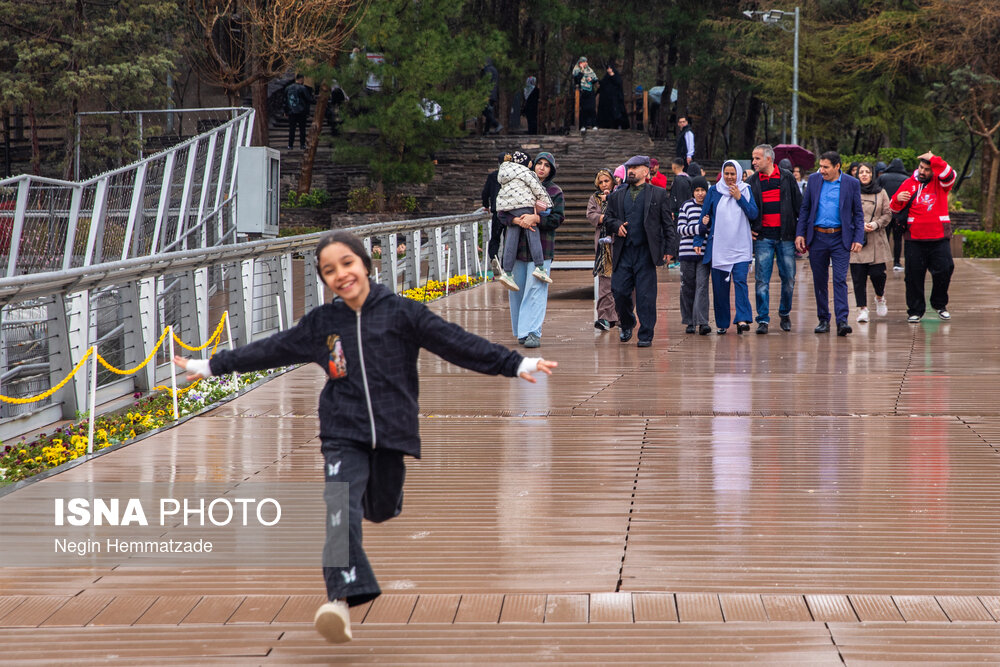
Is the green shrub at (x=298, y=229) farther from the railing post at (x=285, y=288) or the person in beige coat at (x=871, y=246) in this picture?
the person in beige coat at (x=871, y=246)

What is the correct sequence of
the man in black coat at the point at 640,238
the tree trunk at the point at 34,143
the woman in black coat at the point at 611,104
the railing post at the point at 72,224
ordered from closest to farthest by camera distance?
1. the railing post at the point at 72,224
2. the man in black coat at the point at 640,238
3. the tree trunk at the point at 34,143
4. the woman in black coat at the point at 611,104

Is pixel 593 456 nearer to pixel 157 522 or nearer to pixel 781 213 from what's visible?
pixel 157 522

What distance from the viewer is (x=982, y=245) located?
27.0 m

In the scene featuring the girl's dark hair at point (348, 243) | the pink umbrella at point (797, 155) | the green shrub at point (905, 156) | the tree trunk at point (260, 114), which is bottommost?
the girl's dark hair at point (348, 243)

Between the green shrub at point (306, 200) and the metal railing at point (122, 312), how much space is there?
19.6m

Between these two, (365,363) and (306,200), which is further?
(306,200)

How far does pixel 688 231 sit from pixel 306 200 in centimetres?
2174

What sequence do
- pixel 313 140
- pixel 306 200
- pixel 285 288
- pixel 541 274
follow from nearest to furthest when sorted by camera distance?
pixel 541 274, pixel 285 288, pixel 313 140, pixel 306 200

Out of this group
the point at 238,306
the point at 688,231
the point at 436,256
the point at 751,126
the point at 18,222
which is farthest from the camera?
the point at 751,126

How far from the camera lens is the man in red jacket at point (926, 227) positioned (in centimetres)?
1365

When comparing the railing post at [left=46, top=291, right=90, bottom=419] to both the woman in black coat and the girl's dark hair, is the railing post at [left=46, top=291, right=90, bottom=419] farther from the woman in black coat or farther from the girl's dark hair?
the woman in black coat

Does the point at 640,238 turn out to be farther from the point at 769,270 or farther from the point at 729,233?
the point at 769,270

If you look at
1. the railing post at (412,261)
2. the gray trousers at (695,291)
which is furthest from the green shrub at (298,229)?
the gray trousers at (695,291)

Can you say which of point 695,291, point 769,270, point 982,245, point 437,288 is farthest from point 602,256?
point 982,245
